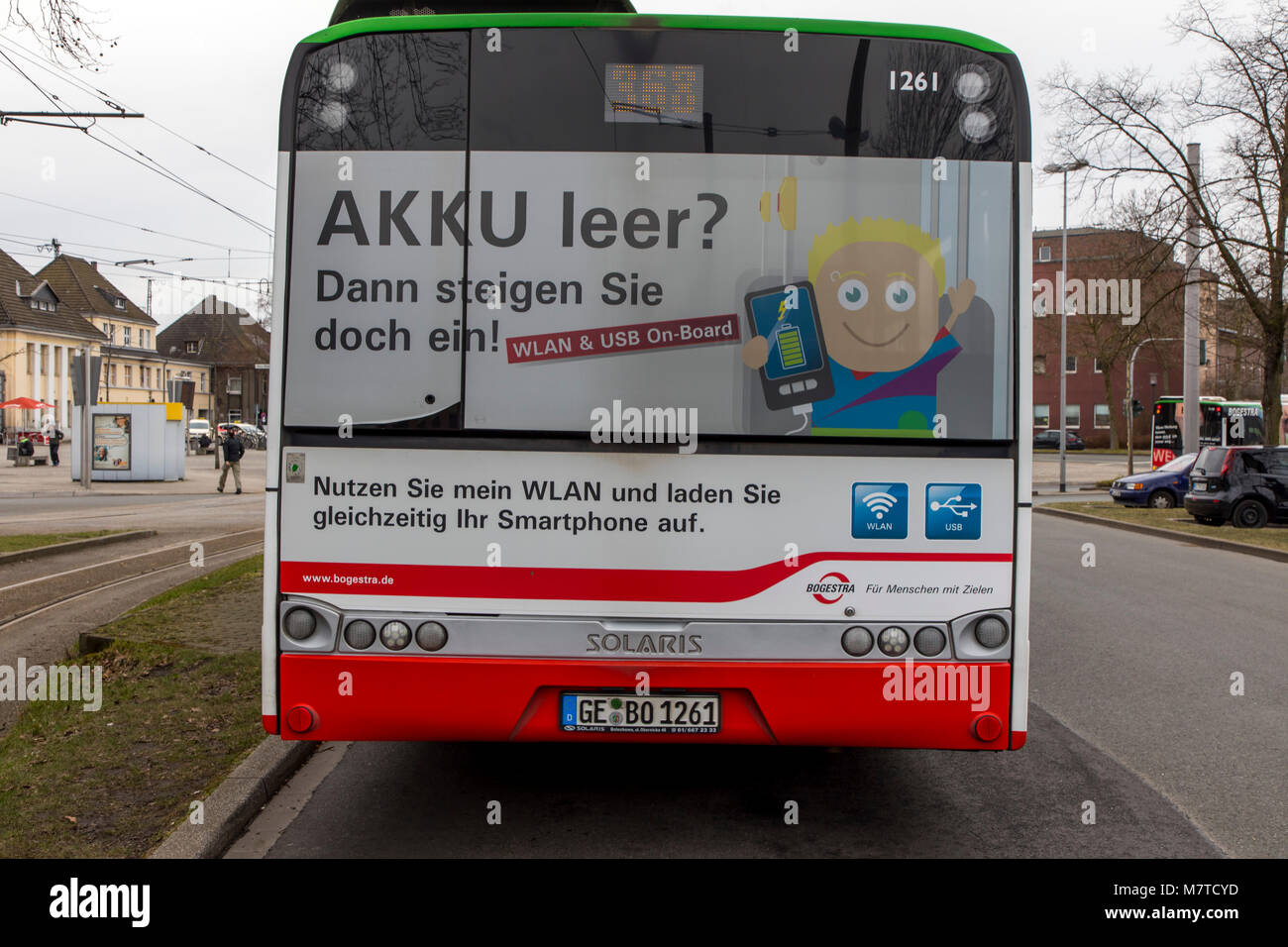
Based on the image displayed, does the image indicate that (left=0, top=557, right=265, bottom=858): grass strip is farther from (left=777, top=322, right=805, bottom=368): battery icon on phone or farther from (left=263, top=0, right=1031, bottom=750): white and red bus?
(left=777, top=322, right=805, bottom=368): battery icon on phone

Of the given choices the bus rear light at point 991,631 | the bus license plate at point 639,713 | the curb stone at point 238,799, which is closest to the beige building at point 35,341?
the curb stone at point 238,799

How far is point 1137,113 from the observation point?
23.9m

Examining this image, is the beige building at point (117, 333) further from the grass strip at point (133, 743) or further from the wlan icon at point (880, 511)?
the wlan icon at point (880, 511)

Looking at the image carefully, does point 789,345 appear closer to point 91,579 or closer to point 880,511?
point 880,511

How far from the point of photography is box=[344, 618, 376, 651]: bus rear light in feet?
13.3

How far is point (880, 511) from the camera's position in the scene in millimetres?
4008

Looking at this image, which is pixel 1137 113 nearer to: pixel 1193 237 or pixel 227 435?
pixel 1193 237

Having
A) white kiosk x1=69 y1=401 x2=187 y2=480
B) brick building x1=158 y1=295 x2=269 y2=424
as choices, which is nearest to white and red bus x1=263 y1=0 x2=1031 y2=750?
white kiosk x1=69 y1=401 x2=187 y2=480

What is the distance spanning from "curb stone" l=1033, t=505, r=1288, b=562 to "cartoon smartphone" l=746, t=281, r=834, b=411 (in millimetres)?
15011

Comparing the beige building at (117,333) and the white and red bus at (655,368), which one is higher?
the beige building at (117,333)

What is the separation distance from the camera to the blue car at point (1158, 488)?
26.6 m

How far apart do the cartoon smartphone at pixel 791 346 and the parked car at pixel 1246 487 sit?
20.0 metres

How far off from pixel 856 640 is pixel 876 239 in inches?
55.6

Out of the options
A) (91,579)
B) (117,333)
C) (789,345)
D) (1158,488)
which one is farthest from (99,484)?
(117,333)
